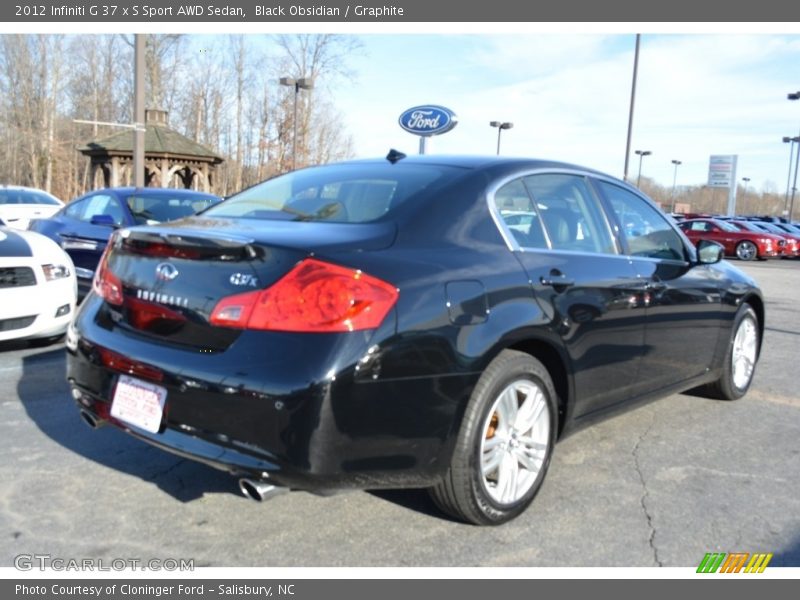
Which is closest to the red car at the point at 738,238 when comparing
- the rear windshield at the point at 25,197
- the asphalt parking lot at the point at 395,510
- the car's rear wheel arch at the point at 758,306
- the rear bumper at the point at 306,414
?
the rear windshield at the point at 25,197

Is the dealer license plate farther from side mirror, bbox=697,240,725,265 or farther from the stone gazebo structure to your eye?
the stone gazebo structure

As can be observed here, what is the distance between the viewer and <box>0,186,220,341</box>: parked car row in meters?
5.66

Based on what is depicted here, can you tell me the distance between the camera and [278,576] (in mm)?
2617

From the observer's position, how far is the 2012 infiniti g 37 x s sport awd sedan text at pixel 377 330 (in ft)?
8.02

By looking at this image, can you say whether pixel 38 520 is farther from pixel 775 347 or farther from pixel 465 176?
pixel 775 347

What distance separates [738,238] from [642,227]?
2471 cm

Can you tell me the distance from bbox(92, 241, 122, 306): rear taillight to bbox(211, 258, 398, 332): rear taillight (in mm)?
701

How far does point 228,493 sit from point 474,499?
1195 mm

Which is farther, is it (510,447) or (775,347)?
(775,347)

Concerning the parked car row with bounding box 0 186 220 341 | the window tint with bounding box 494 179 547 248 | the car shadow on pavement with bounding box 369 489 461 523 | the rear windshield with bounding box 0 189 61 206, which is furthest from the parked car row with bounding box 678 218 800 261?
the car shadow on pavement with bounding box 369 489 461 523

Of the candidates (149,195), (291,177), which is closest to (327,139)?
(149,195)

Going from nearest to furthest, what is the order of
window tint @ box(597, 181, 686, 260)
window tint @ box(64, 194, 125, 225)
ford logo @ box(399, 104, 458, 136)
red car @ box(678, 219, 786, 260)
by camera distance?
window tint @ box(597, 181, 686, 260)
window tint @ box(64, 194, 125, 225)
ford logo @ box(399, 104, 458, 136)
red car @ box(678, 219, 786, 260)

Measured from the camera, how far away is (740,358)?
5.22 meters

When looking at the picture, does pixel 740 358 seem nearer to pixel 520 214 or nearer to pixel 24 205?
pixel 520 214
